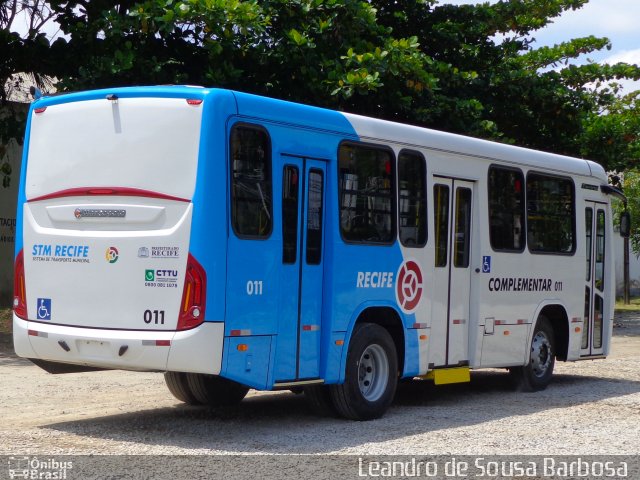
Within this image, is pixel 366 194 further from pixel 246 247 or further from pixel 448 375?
pixel 448 375

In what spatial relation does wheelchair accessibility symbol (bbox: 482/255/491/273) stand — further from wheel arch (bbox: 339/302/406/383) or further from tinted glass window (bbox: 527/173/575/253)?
wheel arch (bbox: 339/302/406/383)

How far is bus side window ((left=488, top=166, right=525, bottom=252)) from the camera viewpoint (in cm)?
1278

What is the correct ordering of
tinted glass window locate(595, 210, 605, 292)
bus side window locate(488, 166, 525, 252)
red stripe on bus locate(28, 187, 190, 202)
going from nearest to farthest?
red stripe on bus locate(28, 187, 190, 202) → bus side window locate(488, 166, 525, 252) → tinted glass window locate(595, 210, 605, 292)

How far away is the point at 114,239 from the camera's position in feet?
30.5

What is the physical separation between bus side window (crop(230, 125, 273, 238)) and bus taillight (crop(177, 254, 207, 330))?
0.54 metres

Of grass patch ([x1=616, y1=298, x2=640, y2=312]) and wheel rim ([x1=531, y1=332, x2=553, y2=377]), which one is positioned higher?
grass patch ([x1=616, y1=298, x2=640, y2=312])

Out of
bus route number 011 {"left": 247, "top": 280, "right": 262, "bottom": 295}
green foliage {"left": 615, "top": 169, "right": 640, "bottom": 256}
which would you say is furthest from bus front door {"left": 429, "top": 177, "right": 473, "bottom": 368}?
green foliage {"left": 615, "top": 169, "right": 640, "bottom": 256}

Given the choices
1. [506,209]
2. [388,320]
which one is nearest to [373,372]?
[388,320]

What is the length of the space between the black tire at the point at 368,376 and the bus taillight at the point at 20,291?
301 centimetres

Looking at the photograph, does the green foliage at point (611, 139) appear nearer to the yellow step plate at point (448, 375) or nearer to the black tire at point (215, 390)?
the yellow step plate at point (448, 375)

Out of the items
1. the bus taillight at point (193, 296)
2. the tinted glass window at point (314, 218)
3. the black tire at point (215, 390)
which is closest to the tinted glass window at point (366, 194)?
the tinted glass window at point (314, 218)

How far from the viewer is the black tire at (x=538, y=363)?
44.8ft

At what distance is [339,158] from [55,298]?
9.81 ft

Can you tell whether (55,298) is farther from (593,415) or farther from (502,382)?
(502,382)
